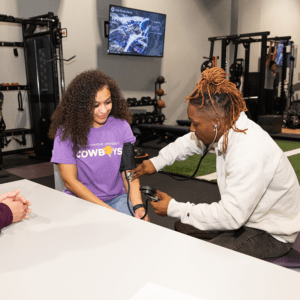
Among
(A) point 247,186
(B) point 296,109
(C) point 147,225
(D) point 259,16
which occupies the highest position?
(D) point 259,16

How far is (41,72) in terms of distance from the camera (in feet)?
16.9

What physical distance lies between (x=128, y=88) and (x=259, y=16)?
5300 mm

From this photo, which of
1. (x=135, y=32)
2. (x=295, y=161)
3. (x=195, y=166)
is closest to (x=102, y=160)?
(x=195, y=166)

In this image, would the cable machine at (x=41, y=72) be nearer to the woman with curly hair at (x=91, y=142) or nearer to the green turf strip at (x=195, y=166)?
the green turf strip at (x=195, y=166)

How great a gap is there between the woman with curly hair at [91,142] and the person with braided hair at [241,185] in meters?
0.58

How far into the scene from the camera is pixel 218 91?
1.22 m

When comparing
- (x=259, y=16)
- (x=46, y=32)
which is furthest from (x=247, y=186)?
(x=259, y=16)

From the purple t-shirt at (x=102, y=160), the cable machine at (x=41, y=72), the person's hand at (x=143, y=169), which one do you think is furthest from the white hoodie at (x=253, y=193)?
the cable machine at (x=41, y=72)

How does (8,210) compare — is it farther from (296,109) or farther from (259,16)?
(259,16)

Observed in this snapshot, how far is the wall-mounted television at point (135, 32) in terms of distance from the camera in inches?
247

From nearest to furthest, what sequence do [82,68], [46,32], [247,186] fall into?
[247,186], [46,32], [82,68]

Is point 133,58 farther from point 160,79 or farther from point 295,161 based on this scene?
point 295,161

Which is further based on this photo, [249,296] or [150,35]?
[150,35]

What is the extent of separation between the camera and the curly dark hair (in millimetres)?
1721
